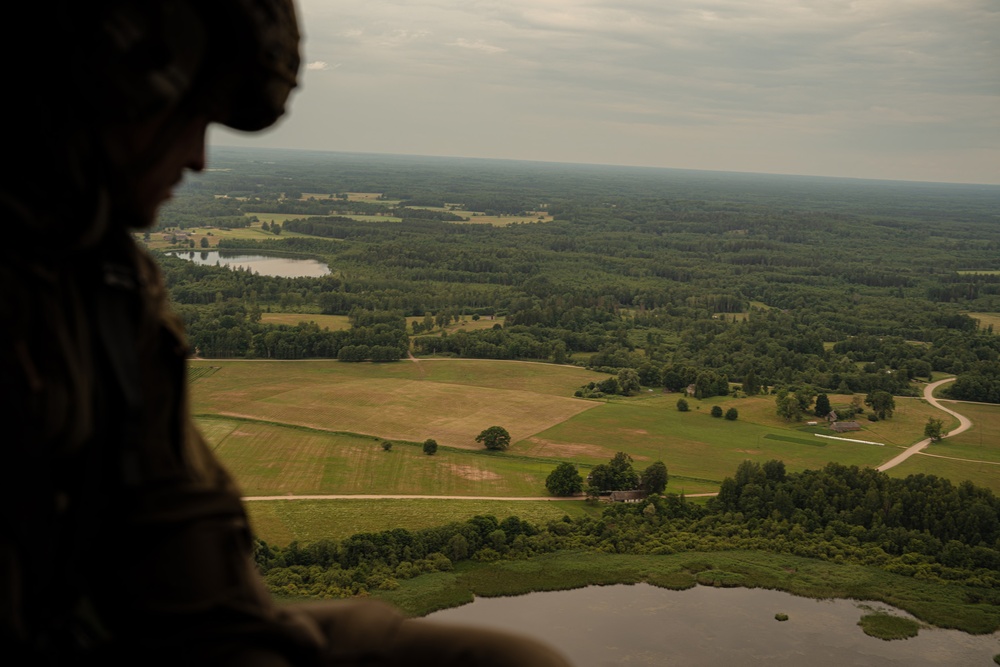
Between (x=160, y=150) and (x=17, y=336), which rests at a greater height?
(x=160, y=150)

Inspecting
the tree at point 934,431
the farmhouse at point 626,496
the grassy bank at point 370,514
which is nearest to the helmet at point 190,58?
the grassy bank at point 370,514

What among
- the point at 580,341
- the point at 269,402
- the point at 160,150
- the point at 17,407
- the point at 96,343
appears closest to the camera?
the point at 17,407

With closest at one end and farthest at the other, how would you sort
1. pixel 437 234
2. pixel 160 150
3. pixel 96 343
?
1. pixel 96 343
2. pixel 160 150
3. pixel 437 234

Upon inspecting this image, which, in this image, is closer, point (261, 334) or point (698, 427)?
point (698, 427)

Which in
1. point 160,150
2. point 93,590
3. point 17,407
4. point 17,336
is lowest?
point 93,590

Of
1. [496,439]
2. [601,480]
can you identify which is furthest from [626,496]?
[496,439]

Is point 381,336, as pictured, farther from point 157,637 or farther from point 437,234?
point 437,234

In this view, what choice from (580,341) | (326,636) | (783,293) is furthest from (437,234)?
(326,636)
